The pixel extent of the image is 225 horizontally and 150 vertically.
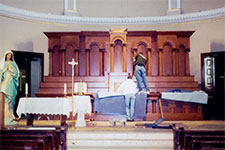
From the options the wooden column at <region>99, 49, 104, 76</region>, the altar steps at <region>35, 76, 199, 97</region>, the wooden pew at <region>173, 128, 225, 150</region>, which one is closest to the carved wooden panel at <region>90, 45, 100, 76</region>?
the wooden column at <region>99, 49, 104, 76</region>

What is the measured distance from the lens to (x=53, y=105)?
7.42 metres

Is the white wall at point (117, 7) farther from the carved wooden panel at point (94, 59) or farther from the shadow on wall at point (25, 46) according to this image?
the carved wooden panel at point (94, 59)

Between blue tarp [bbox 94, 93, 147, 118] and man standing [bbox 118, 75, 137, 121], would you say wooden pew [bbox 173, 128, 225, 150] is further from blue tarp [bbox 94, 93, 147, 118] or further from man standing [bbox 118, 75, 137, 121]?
blue tarp [bbox 94, 93, 147, 118]

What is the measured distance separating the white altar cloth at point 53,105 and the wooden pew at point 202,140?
10.6 ft

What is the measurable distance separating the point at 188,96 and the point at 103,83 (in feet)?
9.84

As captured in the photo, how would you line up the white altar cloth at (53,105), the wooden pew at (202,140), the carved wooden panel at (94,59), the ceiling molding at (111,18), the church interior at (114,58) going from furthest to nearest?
the ceiling molding at (111,18)
the carved wooden panel at (94,59)
the church interior at (114,58)
the white altar cloth at (53,105)
the wooden pew at (202,140)

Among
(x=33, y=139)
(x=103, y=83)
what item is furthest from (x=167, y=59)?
(x=33, y=139)

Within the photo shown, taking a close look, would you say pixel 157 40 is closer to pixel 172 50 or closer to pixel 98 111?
pixel 172 50

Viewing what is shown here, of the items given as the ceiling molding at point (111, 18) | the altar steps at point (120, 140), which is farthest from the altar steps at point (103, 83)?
the altar steps at point (120, 140)

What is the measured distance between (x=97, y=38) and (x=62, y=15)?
2314 millimetres

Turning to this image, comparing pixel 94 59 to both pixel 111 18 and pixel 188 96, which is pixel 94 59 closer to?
pixel 111 18

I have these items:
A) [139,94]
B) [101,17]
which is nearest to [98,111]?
[139,94]

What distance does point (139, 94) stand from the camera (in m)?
8.70

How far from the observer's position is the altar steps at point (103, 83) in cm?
996
